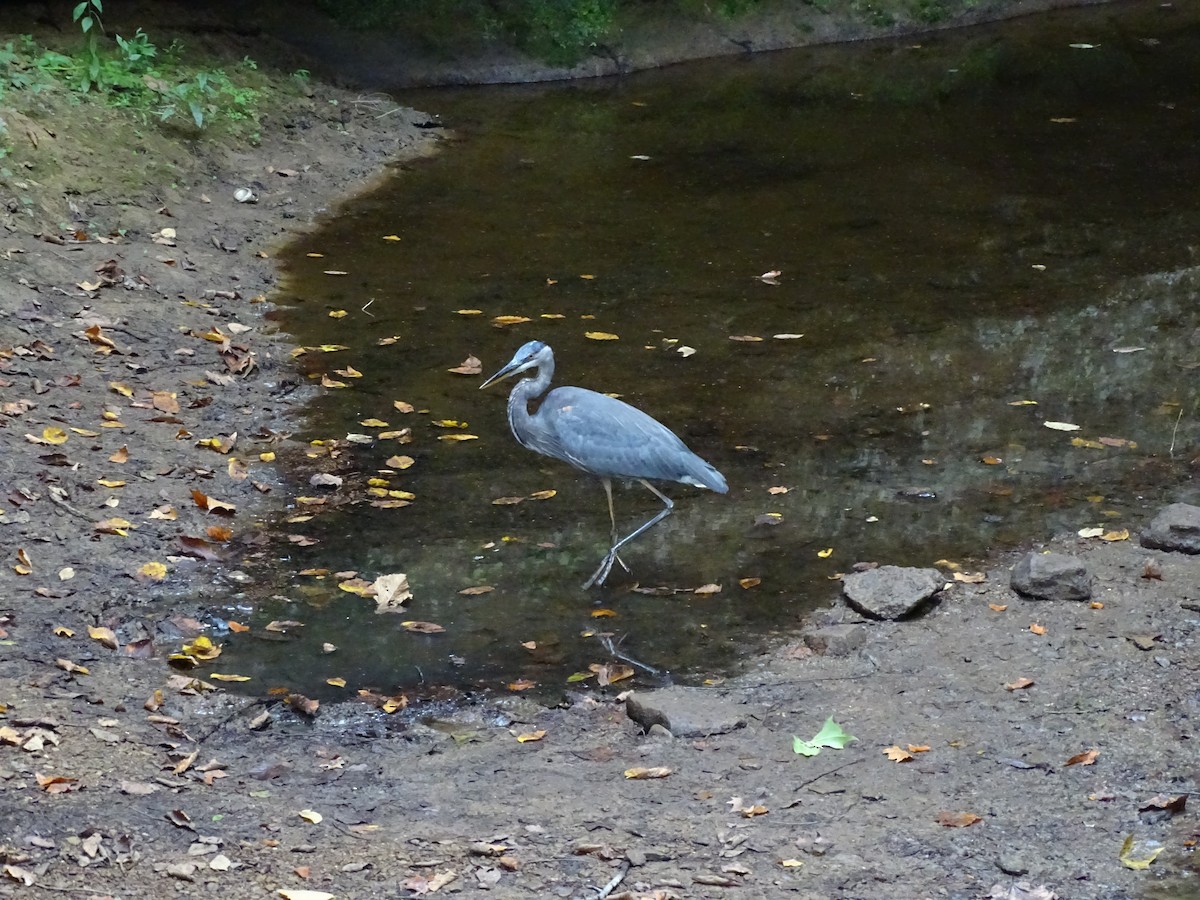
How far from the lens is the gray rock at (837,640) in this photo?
5.03 meters

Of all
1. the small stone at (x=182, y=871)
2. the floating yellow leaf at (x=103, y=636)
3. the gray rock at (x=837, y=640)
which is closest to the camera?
the small stone at (x=182, y=871)

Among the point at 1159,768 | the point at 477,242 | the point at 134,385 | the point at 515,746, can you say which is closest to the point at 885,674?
the point at 1159,768

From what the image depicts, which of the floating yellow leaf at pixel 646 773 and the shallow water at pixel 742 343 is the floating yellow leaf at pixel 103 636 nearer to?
the shallow water at pixel 742 343

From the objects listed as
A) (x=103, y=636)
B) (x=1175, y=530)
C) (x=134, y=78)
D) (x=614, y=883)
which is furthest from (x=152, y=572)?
(x=134, y=78)

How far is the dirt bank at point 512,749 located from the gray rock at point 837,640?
0.13 ft

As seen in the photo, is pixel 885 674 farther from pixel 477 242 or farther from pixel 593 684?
pixel 477 242

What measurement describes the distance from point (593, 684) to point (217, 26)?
9.53 meters

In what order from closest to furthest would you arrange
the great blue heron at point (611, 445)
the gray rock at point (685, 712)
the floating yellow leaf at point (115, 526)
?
1. the gray rock at point (685, 712)
2. the floating yellow leaf at point (115, 526)
3. the great blue heron at point (611, 445)

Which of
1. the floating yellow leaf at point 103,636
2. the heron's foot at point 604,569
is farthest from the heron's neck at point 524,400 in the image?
the floating yellow leaf at point 103,636

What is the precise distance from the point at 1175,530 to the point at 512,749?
9.40ft

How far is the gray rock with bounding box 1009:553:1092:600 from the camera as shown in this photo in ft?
17.1

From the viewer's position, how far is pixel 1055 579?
522cm

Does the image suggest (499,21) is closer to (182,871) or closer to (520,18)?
(520,18)

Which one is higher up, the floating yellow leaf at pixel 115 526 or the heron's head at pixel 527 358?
the heron's head at pixel 527 358
